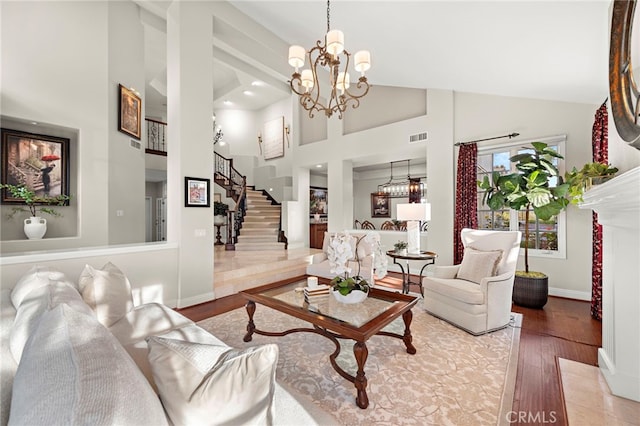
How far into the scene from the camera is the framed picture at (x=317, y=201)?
10.2m

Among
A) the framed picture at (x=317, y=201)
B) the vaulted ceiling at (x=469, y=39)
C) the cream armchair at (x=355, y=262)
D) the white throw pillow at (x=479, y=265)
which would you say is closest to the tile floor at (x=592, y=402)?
the white throw pillow at (x=479, y=265)

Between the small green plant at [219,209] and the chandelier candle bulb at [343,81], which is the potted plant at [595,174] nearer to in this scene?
the chandelier candle bulb at [343,81]

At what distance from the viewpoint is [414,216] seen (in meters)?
4.15

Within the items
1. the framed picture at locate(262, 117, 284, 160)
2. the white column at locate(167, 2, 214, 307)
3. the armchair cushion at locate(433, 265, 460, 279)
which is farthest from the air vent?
the framed picture at locate(262, 117, 284, 160)

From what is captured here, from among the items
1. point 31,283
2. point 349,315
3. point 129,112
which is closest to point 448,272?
point 349,315

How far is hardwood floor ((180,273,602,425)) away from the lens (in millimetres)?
1808

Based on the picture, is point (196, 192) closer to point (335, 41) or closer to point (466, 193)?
point (335, 41)

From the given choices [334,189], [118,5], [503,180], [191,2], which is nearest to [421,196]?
[334,189]

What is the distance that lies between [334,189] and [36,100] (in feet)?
18.3

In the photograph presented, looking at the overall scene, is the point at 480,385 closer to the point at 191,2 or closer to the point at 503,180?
the point at 503,180

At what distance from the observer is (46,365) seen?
71 cm

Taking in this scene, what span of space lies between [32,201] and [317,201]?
25.2 feet

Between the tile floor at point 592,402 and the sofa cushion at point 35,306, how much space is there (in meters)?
3.00

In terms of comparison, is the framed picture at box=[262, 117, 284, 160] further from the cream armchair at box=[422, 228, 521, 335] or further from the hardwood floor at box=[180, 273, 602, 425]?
the cream armchair at box=[422, 228, 521, 335]
